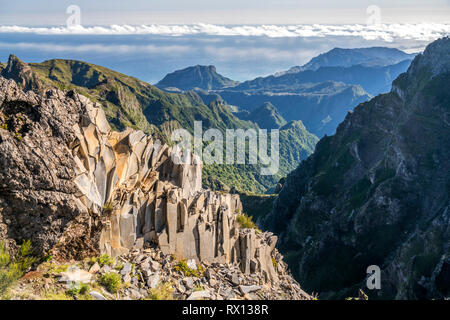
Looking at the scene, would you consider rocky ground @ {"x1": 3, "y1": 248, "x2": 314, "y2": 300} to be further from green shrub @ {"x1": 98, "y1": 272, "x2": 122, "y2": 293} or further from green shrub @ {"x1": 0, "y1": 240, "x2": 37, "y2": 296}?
green shrub @ {"x1": 0, "y1": 240, "x2": 37, "y2": 296}

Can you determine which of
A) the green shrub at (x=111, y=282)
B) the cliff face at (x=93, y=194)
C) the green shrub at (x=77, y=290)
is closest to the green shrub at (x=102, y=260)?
the cliff face at (x=93, y=194)

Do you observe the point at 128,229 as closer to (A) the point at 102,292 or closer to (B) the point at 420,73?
(A) the point at 102,292

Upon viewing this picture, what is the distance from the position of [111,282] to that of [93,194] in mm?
6063

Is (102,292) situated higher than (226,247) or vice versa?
(102,292)

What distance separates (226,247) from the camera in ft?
105

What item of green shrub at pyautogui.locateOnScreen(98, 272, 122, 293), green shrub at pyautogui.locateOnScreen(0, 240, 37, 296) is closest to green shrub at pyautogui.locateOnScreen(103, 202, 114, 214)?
green shrub at pyautogui.locateOnScreen(98, 272, 122, 293)

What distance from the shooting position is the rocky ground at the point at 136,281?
17.8 meters

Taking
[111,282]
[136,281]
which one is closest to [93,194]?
[111,282]

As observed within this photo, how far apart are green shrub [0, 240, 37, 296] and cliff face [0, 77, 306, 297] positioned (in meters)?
0.69

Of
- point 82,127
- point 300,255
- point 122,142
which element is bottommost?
point 300,255

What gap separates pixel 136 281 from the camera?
68.8 ft

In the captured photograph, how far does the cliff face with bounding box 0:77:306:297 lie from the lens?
1933cm

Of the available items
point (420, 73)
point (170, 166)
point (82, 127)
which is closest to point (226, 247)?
point (170, 166)
